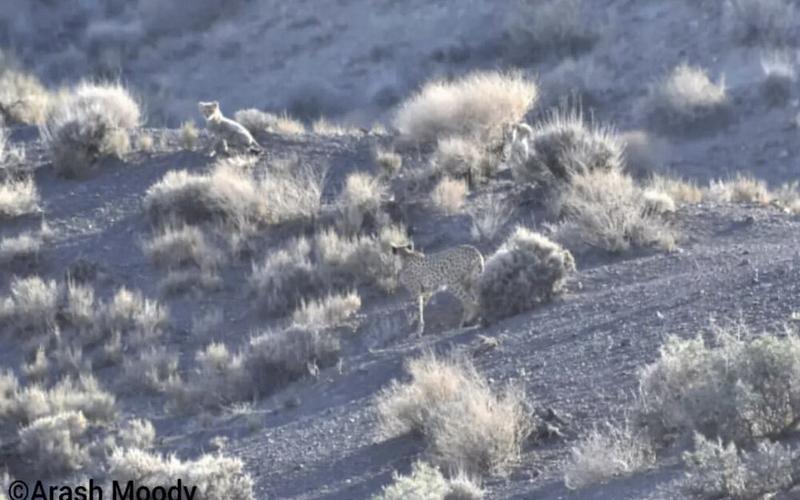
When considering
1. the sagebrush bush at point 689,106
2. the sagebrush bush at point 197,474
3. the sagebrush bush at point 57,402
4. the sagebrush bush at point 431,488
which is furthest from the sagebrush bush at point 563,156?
the sagebrush bush at point 689,106

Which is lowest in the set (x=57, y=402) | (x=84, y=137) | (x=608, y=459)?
(x=608, y=459)

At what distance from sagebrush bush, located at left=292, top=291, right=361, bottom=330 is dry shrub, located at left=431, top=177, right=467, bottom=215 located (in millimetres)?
2471

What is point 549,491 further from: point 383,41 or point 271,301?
point 383,41

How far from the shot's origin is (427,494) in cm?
1165

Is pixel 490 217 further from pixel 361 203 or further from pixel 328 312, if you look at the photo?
pixel 328 312

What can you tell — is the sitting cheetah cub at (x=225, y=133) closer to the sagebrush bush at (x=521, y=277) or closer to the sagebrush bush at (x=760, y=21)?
the sagebrush bush at (x=521, y=277)

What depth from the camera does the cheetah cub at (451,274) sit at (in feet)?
58.5

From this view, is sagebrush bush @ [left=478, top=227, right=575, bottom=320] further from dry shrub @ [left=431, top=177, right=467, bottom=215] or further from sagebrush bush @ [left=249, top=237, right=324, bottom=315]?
dry shrub @ [left=431, top=177, right=467, bottom=215]

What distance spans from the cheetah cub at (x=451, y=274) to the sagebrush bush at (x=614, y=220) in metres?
2.30

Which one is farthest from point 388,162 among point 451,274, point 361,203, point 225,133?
point 451,274

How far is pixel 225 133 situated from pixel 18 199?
2.91 meters

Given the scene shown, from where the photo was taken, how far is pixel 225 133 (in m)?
24.4

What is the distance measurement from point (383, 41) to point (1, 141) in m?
16.5

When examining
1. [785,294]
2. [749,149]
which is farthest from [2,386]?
[749,149]
